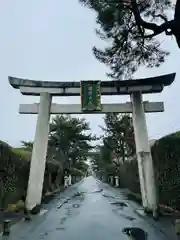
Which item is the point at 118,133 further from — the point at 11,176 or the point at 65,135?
the point at 11,176

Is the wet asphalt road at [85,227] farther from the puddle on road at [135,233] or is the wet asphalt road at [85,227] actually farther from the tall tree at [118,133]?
the tall tree at [118,133]

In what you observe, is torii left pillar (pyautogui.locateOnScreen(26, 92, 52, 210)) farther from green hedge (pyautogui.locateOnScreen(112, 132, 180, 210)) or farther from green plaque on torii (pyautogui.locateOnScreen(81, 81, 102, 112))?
green hedge (pyautogui.locateOnScreen(112, 132, 180, 210))

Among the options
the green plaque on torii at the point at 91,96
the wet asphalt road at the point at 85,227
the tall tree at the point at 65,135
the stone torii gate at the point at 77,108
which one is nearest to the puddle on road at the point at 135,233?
the wet asphalt road at the point at 85,227

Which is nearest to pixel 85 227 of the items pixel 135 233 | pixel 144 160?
pixel 135 233

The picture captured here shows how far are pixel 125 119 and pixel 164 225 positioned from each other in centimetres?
2232

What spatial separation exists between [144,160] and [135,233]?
4.63 metres

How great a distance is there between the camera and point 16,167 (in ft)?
39.2

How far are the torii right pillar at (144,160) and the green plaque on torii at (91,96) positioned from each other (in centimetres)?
161

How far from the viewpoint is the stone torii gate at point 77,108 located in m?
12.4

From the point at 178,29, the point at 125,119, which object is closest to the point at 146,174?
the point at 178,29

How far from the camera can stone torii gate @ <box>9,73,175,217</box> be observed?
12.4 meters

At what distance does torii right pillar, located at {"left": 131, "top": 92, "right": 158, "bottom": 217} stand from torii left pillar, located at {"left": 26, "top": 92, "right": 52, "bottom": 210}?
3.99 meters

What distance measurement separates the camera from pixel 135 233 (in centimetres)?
793

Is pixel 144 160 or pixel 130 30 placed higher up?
pixel 130 30
